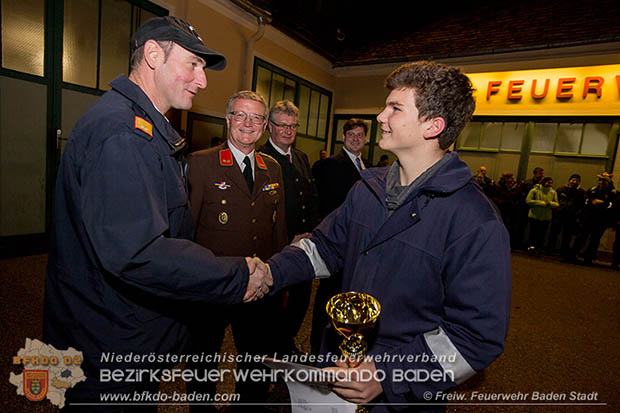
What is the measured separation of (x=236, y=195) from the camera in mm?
2459

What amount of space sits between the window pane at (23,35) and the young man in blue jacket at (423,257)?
18.2 ft

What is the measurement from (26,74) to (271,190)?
15.5 feet

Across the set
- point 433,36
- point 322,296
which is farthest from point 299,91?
point 322,296

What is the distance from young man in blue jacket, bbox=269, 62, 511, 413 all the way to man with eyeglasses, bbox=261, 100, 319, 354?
1676 millimetres

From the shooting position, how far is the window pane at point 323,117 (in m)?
12.1

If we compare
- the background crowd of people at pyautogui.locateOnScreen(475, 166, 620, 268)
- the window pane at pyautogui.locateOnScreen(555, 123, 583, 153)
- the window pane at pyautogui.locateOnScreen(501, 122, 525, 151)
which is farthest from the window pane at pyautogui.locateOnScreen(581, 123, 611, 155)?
the window pane at pyautogui.locateOnScreen(501, 122, 525, 151)

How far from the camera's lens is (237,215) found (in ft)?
8.03

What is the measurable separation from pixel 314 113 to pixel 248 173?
9.61 m

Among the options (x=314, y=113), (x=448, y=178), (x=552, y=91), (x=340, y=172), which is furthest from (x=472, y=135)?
(x=448, y=178)

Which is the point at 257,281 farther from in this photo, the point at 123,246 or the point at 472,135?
the point at 472,135

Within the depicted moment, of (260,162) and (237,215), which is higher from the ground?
(260,162)

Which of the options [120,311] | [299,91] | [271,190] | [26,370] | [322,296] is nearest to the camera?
[120,311]

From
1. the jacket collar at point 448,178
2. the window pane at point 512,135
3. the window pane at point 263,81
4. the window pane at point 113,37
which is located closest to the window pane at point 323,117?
the window pane at point 263,81

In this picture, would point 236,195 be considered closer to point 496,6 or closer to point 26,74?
point 26,74
